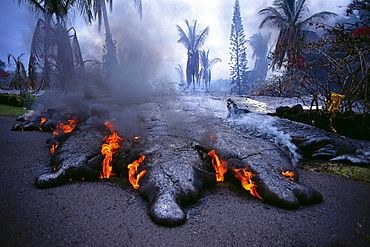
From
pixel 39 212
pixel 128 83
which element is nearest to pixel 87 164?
pixel 39 212

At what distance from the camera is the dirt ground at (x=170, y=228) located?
1.60 meters

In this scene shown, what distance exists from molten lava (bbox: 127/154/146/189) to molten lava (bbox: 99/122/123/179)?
1.34ft

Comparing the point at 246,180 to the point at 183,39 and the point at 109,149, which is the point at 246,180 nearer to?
Result: the point at 109,149

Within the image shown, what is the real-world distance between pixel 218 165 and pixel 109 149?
2.02 metres

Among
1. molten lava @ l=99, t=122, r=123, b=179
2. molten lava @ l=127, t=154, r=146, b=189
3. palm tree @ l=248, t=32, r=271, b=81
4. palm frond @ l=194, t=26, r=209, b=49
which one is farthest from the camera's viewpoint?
palm tree @ l=248, t=32, r=271, b=81

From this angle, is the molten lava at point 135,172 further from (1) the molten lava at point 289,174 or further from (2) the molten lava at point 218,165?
(1) the molten lava at point 289,174

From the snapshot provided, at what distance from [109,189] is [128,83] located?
233 inches

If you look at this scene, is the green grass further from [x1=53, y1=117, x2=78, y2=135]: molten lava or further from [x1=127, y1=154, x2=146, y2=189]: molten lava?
Result: [x1=127, y1=154, x2=146, y2=189]: molten lava

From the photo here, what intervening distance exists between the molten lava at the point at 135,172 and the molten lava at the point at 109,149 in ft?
1.34

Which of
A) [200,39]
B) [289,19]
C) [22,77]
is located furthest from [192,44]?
[22,77]

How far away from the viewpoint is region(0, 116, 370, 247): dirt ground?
1.60 meters

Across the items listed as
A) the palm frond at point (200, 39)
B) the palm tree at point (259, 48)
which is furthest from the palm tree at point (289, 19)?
the palm tree at point (259, 48)

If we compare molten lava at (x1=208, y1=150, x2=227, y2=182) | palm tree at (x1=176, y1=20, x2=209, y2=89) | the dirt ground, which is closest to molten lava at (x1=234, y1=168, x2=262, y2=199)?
the dirt ground

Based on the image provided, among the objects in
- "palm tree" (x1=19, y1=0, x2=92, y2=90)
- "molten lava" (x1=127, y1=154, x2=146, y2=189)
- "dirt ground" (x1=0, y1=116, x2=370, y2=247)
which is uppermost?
"palm tree" (x1=19, y1=0, x2=92, y2=90)
